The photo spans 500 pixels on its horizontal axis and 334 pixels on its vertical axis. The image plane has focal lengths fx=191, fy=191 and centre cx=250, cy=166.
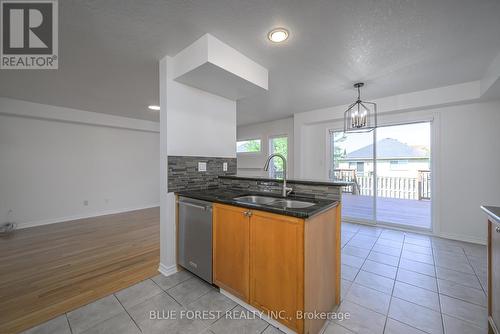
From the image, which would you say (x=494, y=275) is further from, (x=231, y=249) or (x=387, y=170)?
(x=387, y=170)

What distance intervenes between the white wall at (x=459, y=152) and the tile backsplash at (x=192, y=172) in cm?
318

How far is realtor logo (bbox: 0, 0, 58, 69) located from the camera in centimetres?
150

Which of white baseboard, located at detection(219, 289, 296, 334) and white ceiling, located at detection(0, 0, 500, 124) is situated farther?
white ceiling, located at detection(0, 0, 500, 124)

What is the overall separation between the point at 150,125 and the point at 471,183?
A: 671cm

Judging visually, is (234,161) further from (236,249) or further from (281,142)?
(281,142)

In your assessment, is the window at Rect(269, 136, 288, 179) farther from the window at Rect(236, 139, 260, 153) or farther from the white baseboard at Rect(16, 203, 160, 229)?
the white baseboard at Rect(16, 203, 160, 229)

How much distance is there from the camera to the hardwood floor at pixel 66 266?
5.36ft

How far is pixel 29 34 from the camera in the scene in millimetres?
1766

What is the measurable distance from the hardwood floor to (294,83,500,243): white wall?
4.47m

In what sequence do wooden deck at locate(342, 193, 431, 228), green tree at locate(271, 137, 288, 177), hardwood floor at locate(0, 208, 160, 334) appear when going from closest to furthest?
hardwood floor at locate(0, 208, 160, 334) → wooden deck at locate(342, 193, 431, 228) → green tree at locate(271, 137, 288, 177)

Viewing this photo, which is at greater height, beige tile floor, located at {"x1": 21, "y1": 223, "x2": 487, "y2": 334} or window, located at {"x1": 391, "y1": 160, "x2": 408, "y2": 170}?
window, located at {"x1": 391, "y1": 160, "x2": 408, "y2": 170}

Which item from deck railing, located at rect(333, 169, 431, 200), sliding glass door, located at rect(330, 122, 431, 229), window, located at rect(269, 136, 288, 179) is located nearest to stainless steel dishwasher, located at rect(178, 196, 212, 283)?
sliding glass door, located at rect(330, 122, 431, 229)

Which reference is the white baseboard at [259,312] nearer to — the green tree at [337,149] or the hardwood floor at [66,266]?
the hardwood floor at [66,266]

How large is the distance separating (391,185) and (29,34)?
21.7 ft
